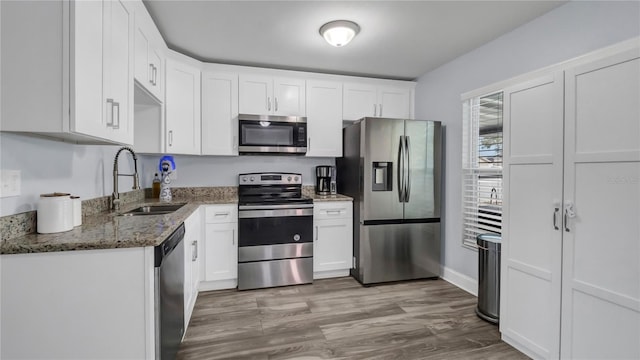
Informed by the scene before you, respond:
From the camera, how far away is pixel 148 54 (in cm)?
217

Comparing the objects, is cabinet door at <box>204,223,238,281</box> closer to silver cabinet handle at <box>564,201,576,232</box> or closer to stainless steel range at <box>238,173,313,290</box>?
stainless steel range at <box>238,173,313,290</box>

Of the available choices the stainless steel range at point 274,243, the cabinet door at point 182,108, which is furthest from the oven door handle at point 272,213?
the cabinet door at point 182,108

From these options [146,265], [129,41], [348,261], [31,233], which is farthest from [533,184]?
[31,233]

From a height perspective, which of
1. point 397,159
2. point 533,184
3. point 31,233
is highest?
point 397,159

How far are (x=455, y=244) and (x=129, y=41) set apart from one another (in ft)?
11.2

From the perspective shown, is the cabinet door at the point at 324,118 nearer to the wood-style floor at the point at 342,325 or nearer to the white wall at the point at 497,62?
the white wall at the point at 497,62

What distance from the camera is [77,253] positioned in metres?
1.23

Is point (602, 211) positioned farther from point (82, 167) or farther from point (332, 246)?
point (82, 167)

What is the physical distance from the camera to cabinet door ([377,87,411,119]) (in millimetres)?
3670

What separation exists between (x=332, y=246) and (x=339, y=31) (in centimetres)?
218

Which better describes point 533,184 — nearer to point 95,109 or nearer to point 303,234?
point 303,234

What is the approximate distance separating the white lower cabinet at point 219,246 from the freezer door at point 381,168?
1.40 m

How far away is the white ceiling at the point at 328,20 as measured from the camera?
6.92 feet

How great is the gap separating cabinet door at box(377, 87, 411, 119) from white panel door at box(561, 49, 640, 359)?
2.14 m
